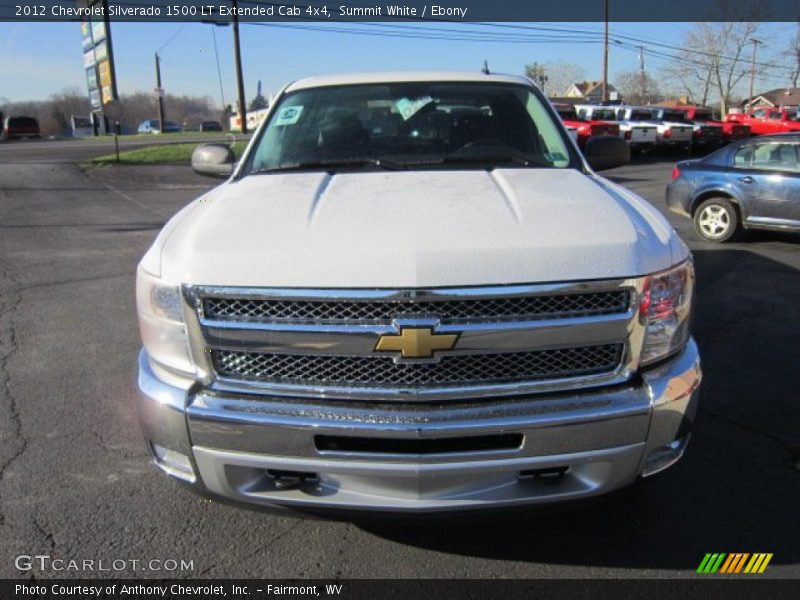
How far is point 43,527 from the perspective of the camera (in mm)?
2883

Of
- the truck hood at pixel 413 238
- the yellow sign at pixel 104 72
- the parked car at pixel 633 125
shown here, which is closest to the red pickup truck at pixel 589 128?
the parked car at pixel 633 125

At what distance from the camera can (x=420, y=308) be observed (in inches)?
86.0

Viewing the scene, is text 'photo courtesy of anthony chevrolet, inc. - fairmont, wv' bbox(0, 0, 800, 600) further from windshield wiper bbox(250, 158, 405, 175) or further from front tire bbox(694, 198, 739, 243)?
front tire bbox(694, 198, 739, 243)

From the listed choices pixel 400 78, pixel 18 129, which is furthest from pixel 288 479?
pixel 18 129

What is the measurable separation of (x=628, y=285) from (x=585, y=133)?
19.9 m

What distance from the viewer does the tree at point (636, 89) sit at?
272 ft

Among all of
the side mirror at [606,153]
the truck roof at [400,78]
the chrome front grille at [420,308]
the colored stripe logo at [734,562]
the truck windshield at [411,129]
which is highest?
the truck roof at [400,78]

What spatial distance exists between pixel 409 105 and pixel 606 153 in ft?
4.08

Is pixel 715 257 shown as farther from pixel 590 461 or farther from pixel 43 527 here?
pixel 43 527

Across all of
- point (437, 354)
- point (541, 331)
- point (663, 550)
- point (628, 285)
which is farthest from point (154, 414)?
point (663, 550)

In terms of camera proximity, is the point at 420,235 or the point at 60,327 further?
the point at 60,327

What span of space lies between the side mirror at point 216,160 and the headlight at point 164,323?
1806 mm

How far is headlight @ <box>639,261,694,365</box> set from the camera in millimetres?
2311

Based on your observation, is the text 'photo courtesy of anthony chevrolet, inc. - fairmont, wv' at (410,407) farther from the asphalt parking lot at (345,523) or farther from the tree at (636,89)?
the tree at (636,89)
